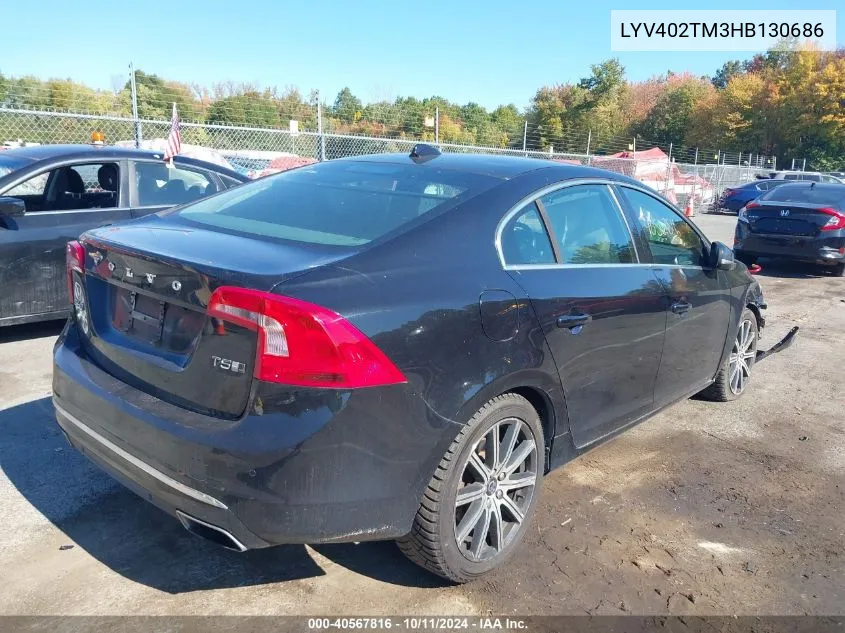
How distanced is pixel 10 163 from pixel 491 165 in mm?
4361

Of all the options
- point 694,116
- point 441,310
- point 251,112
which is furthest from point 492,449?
point 694,116

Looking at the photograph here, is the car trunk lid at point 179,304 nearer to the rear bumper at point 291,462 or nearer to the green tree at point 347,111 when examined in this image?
the rear bumper at point 291,462

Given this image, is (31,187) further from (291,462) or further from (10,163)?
(291,462)

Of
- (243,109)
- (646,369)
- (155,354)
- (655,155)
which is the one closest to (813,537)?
(646,369)

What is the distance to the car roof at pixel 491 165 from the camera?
3.29m

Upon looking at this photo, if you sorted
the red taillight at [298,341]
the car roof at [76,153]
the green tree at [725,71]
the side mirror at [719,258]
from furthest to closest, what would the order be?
the green tree at [725,71], the car roof at [76,153], the side mirror at [719,258], the red taillight at [298,341]

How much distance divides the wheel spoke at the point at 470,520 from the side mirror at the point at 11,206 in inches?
172

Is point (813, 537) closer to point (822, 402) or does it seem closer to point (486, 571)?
point (486, 571)

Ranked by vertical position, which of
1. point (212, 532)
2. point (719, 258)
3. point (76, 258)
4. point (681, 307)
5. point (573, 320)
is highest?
point (76, 258)

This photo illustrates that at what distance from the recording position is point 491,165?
3387 mm

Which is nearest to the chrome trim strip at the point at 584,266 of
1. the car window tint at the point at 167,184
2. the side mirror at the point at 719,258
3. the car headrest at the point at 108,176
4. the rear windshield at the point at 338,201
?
the side mirror at the point at 719,258

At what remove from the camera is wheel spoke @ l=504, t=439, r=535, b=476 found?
9.45ft

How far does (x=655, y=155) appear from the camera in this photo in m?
30.4

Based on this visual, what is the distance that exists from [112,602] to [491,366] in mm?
1647
